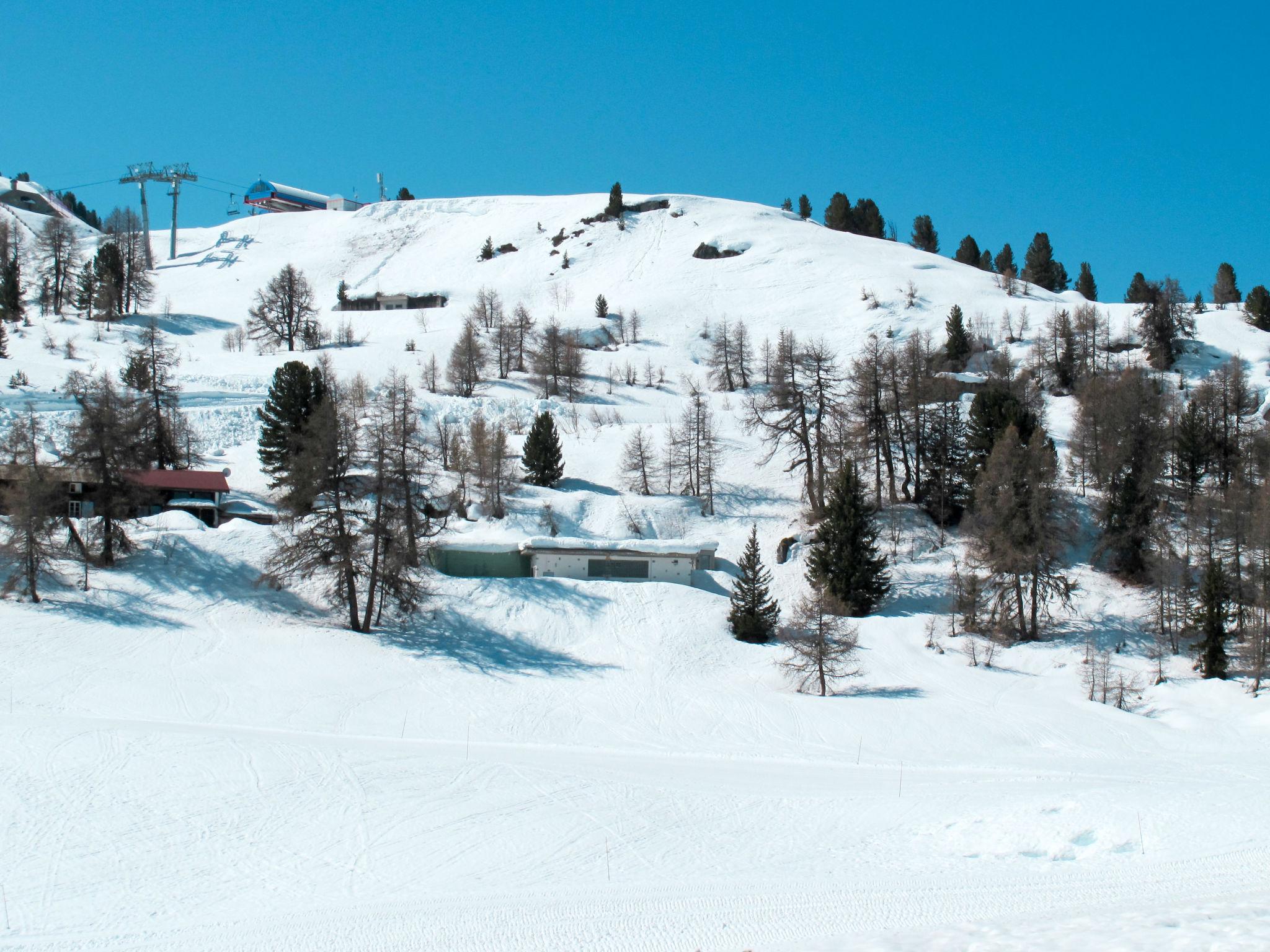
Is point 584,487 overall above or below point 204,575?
above

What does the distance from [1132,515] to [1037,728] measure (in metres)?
17.2

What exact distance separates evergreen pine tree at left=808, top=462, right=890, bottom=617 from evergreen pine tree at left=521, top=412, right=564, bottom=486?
50.1 ft

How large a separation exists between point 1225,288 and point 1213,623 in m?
61.8

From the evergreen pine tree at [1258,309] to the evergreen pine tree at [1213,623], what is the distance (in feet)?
150

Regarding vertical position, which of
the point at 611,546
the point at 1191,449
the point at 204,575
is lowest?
the point at 204,575

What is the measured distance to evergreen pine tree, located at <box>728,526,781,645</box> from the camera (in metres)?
32.6

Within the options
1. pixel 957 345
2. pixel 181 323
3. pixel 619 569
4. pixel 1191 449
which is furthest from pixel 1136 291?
pixel 181 323

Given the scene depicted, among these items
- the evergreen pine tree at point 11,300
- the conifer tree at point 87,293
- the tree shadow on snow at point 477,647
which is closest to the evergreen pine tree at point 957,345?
the tree shadow on snow at point 477,647

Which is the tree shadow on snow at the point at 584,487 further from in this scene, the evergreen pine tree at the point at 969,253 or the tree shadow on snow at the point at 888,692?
the evergreen pine tree at the point at 969,253

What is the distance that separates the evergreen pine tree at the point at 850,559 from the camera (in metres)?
35.8

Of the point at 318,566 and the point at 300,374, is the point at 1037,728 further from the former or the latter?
the point at 300,374

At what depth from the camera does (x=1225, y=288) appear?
258ft

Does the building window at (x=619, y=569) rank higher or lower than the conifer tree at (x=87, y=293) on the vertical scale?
lower

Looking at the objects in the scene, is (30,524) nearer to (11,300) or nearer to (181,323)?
(11,300)
